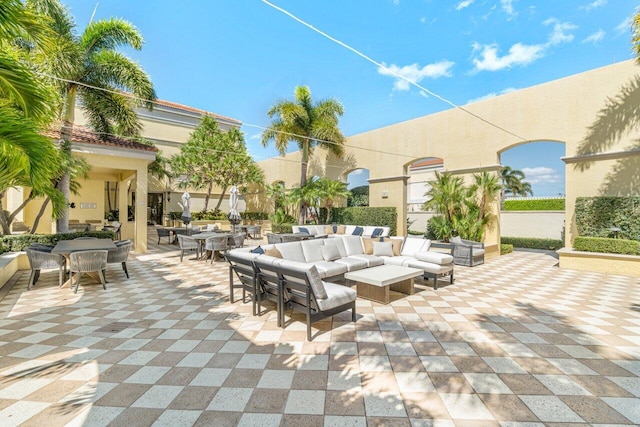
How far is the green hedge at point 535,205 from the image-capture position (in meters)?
16.6

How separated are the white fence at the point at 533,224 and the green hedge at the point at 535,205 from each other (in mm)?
1885

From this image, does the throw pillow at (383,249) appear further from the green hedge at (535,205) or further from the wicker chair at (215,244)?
the green hedge at (535,205)

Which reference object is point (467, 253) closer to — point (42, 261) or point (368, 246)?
point (368, 246)

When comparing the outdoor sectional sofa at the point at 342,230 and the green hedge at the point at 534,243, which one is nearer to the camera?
the outdoor sectional sofa at the point at 342,230

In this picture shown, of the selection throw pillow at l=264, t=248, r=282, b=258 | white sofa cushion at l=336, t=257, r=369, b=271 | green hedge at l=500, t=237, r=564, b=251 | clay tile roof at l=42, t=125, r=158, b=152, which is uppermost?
clay tile roof at l=42, t=125, r=158, b=152

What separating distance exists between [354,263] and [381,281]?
1211 mm

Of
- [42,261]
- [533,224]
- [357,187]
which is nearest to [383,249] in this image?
[42,261]

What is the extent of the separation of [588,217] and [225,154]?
18205 mm

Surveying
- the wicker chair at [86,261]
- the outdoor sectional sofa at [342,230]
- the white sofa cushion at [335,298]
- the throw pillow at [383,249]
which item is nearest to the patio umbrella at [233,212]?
the outdoor sectional sofa at [342,230]

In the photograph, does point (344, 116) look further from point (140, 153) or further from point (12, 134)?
point (12, 134)

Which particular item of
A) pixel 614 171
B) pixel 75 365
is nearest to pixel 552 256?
pixel 614 171

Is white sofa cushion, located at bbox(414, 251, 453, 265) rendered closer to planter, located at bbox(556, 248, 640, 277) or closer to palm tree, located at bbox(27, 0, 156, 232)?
planter, located at bbox(556, 248, 640, 277)

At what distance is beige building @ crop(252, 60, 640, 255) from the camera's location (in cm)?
918

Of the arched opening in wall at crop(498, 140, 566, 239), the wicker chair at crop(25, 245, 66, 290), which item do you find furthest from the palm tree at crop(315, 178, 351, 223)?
the wicker chair at crop(25, 245, 66, 290)
